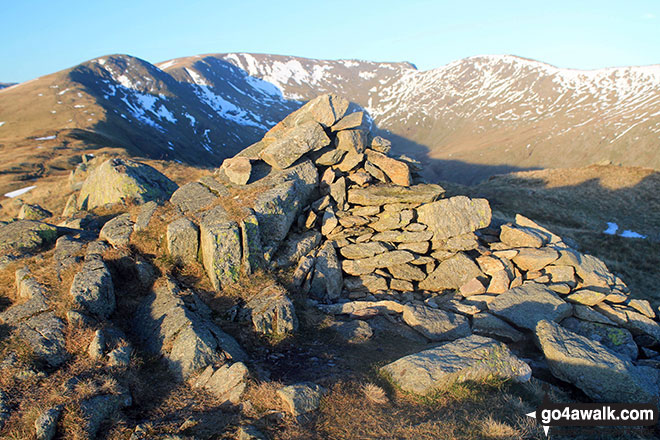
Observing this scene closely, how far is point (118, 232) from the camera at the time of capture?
1541cm

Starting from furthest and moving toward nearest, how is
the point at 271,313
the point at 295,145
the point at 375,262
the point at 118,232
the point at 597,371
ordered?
the point at 295,145 < the point at 375,262 < the point at 118,232 < the point at 271,313 < the point at 597,371

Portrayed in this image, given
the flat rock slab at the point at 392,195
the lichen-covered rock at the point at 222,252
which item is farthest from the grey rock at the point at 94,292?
the flat rock slab at the point at 392,195

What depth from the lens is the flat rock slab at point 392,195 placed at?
59.2ft

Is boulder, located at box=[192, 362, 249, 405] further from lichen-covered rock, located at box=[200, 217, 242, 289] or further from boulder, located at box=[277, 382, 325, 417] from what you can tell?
lichen-covered rock, located at box=[200, 217, 242, 289]

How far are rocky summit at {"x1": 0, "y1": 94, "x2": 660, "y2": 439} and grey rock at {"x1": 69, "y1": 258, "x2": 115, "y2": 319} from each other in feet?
0.18

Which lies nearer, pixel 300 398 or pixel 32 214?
pixel 300 398

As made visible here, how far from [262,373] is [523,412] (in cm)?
653

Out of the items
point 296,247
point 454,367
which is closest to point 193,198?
point 296,247

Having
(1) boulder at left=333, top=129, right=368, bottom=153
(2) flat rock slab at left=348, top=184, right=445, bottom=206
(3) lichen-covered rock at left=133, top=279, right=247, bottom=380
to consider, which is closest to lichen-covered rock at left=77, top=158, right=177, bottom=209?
(3) lichen-covered rock at left=133, top=279, right=247, bottom=380

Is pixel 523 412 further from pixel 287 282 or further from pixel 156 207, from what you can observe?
pixel 156 207

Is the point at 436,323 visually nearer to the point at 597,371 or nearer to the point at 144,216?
the point at 597,371

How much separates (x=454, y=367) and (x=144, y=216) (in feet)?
47.3

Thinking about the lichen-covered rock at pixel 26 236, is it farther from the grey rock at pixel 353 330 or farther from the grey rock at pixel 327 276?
the grey rock at pixel 353 330

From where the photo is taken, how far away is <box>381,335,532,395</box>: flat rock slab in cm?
A: 887
